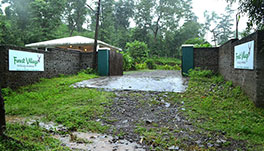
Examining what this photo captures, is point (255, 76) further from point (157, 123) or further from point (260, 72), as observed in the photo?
point (157, 123)

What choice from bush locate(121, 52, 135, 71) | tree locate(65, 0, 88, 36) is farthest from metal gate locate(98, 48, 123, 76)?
tree locate(65, 0, 88, 36)

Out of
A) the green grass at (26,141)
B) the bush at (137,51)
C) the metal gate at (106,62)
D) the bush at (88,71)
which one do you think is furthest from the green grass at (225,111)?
the bush at (137,51)

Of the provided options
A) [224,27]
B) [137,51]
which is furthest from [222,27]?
[137,51]

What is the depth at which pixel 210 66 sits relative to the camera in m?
10.1

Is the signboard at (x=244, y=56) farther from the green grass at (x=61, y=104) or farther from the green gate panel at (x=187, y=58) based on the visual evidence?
the green grass at (x=61, y=104)

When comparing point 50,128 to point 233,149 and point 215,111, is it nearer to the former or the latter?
point 233,149

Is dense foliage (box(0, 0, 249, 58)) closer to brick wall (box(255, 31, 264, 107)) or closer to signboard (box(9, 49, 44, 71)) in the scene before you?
signboard (box(9, 49, 44, 71))

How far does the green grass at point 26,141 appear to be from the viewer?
2504 mm

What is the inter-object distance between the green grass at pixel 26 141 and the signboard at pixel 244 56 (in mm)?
5295

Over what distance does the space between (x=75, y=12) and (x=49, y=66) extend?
26.7 m

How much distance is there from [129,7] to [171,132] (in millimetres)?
34383

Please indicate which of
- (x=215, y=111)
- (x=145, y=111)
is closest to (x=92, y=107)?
(x=145, y=111)

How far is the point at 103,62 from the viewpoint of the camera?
11594mm

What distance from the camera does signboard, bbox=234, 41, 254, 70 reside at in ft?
18.0
